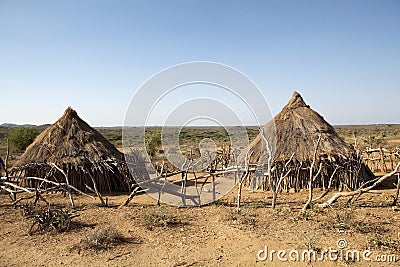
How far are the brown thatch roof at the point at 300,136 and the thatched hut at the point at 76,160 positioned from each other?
15.2 feet

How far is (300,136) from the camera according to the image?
393 inches

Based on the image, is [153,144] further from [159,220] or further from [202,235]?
[202,235]

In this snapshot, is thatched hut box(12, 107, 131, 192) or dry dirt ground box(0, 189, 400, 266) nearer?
dry dirt ground box(0, 189, 400, 266)

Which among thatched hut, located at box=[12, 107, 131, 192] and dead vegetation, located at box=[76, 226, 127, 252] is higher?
thatched hut, located at box=[12, 107, 131, 192]

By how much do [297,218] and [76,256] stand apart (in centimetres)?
410

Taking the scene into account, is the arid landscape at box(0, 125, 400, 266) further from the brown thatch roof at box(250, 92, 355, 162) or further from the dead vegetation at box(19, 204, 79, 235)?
the brown thatch roof at box(250, 92, 355, 162)

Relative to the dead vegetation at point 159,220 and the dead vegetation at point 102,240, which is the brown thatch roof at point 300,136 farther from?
the dead vegetation at point 102,240

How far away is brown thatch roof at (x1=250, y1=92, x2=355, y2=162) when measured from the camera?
31.1 ft

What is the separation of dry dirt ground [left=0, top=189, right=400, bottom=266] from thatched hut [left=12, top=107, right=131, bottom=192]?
76.1 inches

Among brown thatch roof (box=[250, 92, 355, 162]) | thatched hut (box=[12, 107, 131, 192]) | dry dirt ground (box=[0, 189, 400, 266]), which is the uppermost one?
brown thatch roof (box=[250, 92, 355, 162])

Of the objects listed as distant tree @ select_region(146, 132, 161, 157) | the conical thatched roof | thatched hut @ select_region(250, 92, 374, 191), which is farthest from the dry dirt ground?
distant tree @ select_region(146, 132, 161, 157)

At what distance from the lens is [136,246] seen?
4.96 metres

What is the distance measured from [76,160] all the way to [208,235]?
553cm

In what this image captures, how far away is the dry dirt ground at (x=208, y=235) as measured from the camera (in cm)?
450
